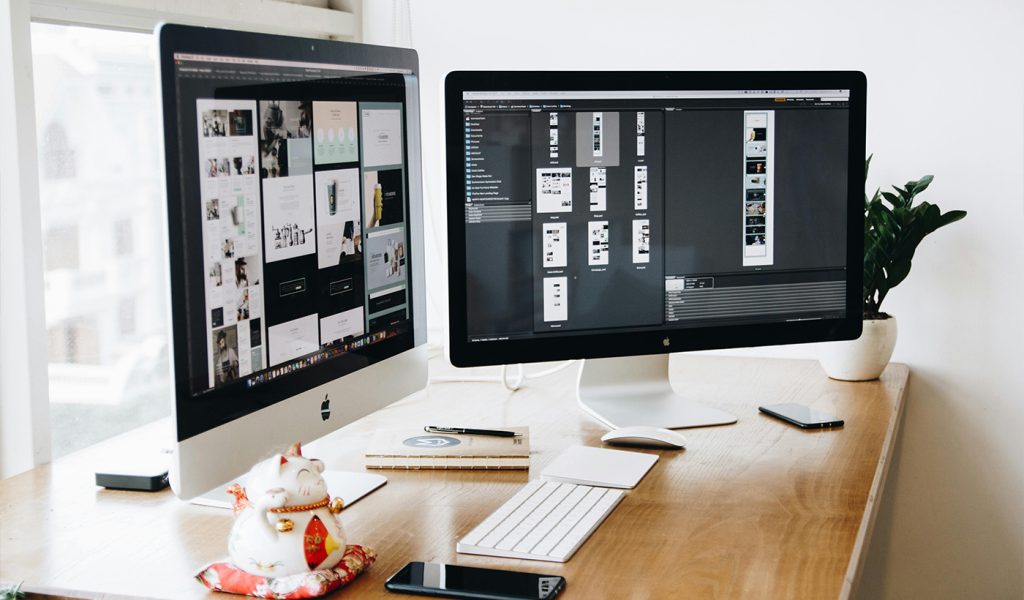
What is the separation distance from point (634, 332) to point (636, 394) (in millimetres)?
174

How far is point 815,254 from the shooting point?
163 cm

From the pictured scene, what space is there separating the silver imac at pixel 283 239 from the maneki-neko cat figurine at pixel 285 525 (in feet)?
0.26

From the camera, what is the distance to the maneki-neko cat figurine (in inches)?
40.1

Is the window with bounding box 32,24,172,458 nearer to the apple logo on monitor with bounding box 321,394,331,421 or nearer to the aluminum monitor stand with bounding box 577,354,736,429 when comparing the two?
the apple logo on monitor with bounding box 321,394,331,421

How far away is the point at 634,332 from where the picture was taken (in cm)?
158

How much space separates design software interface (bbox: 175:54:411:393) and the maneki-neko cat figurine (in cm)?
12

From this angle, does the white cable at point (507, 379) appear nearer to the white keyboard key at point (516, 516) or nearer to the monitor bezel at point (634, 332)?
the monitor bezel at point (634, 332)

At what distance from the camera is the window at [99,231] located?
1.69 metres

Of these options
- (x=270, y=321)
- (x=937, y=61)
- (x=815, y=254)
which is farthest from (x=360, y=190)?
(x=937, y=61)

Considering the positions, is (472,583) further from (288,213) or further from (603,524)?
(288,213)

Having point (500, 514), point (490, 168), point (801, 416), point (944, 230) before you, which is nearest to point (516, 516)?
point (500, 514)

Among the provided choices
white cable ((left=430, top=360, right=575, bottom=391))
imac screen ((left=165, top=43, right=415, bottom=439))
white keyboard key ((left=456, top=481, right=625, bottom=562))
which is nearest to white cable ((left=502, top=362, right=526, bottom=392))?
white cable ((left=430, top=360, right=575, bottom=391))

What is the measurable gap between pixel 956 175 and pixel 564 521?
1171 millimetres

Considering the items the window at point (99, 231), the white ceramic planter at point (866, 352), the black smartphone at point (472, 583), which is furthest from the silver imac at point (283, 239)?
the white ceramic planter at point (866, 352)
